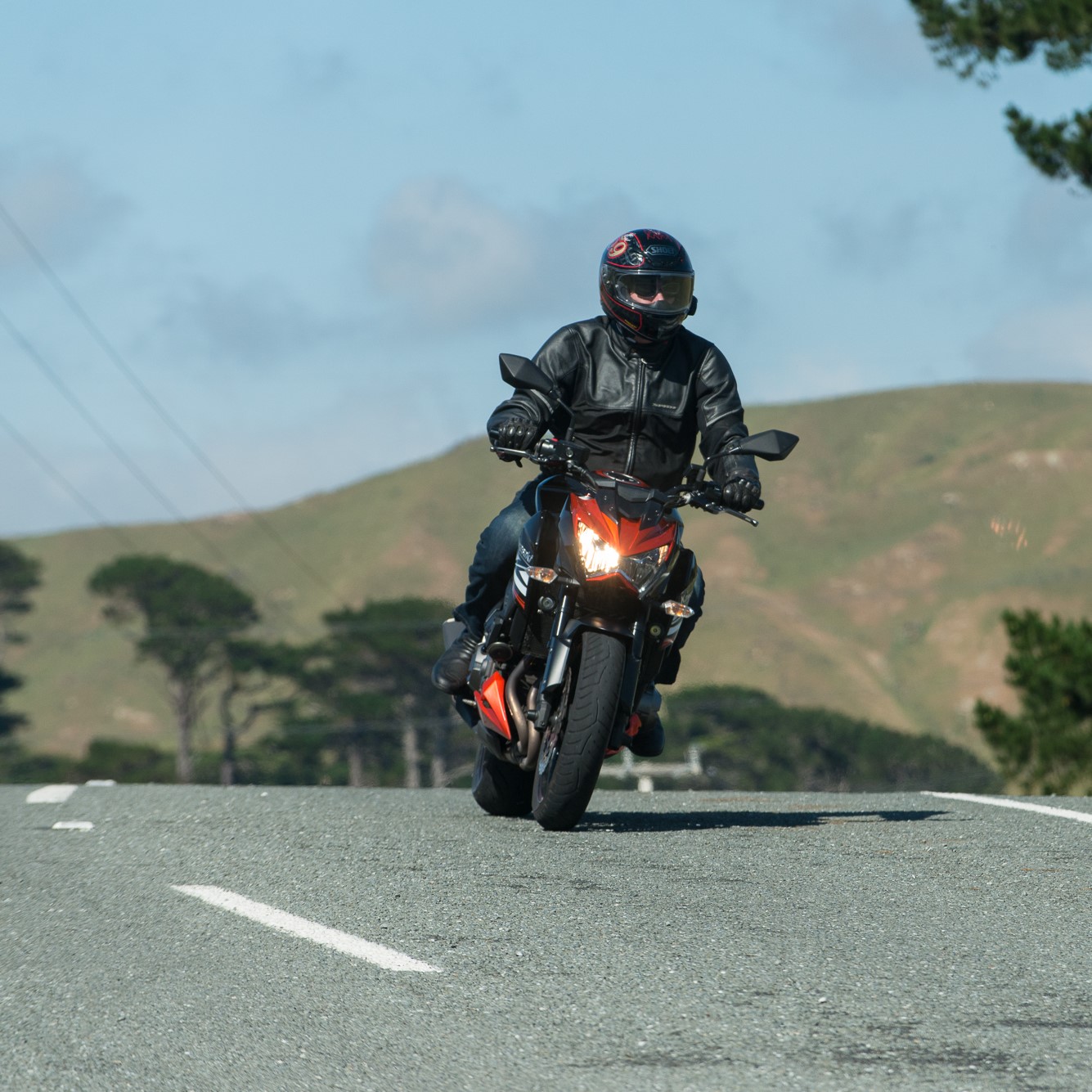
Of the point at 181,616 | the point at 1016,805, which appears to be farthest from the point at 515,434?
the point at 181,616

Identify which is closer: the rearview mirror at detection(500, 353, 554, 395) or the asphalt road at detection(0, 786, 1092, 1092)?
the asphalt road at detection(0, 786, 1092, 1092)

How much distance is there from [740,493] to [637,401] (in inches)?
28.5

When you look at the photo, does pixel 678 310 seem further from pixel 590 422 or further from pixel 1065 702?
pixel 1065 702

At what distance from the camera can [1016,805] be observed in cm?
970

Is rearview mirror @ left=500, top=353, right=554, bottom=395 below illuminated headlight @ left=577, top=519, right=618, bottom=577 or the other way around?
the other way around

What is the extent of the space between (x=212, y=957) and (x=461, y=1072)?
1.46 metres

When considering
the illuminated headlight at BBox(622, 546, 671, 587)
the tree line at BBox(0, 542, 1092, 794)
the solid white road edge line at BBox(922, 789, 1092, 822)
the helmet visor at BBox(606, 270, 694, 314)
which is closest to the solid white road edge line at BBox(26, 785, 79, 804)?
the illuminated headlight at BBox(622, 546, 671, 587)

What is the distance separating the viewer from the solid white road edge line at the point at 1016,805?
9.00 metres

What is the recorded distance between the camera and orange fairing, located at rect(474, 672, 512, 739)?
7.91 meters

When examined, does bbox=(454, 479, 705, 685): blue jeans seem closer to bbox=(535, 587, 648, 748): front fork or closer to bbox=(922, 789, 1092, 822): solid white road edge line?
bbox=(535, 587, 648, 748): front fork

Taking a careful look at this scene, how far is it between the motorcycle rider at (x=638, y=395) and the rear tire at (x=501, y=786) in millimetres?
617

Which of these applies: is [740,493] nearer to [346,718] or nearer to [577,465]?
[577,465]

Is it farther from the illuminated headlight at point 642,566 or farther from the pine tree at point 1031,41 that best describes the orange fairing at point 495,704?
the pine tree at point 1031,41

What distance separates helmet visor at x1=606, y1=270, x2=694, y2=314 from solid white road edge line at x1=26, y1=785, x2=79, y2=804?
440 cm
